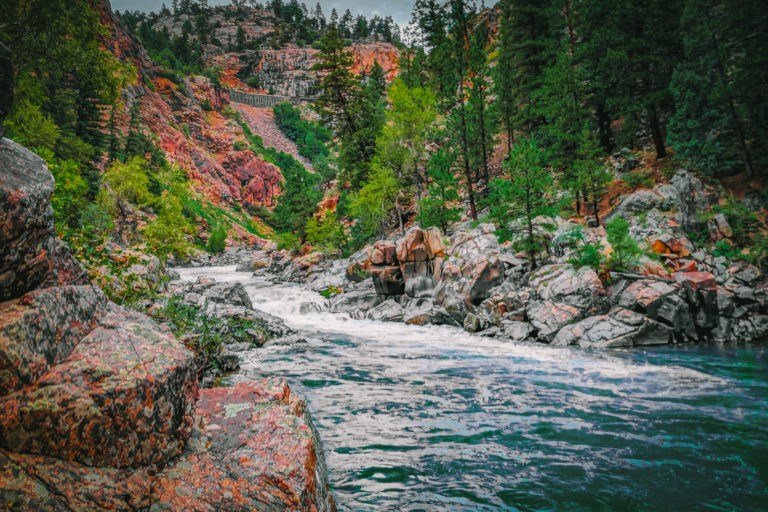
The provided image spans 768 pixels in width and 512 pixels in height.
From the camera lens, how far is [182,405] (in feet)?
11.2

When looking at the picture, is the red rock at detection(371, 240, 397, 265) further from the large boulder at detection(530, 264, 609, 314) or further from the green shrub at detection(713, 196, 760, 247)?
the green shrub at detection(713, 196, 760, 247)

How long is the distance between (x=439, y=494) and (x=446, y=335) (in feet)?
34.4

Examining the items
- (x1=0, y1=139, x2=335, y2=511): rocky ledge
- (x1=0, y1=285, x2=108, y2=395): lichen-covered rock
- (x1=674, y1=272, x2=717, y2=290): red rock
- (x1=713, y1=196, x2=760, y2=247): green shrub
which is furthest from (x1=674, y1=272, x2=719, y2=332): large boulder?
(x1=0, y1=285, x2=108, y2=395): lichen-covered rock

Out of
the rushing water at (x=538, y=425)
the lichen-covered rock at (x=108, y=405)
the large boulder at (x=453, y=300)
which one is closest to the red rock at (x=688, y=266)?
the rushing water at (x=538, y=425)

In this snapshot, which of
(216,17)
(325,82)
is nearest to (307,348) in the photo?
(325,82)

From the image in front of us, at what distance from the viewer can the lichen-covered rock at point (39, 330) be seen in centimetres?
266

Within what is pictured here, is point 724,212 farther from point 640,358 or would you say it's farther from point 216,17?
point 216,17

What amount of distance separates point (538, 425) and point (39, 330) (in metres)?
7.44

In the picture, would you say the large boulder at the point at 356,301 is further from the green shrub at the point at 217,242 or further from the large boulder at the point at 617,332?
the green shrub at the point at 217,242

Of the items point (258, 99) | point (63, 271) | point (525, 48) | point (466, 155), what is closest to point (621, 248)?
point (466, 155)

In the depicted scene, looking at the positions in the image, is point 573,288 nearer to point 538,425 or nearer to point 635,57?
point 538,425

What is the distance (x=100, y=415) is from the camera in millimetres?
2721

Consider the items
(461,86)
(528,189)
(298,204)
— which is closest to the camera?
(528,189)

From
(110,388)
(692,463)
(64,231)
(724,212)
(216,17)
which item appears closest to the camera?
(110,388)
